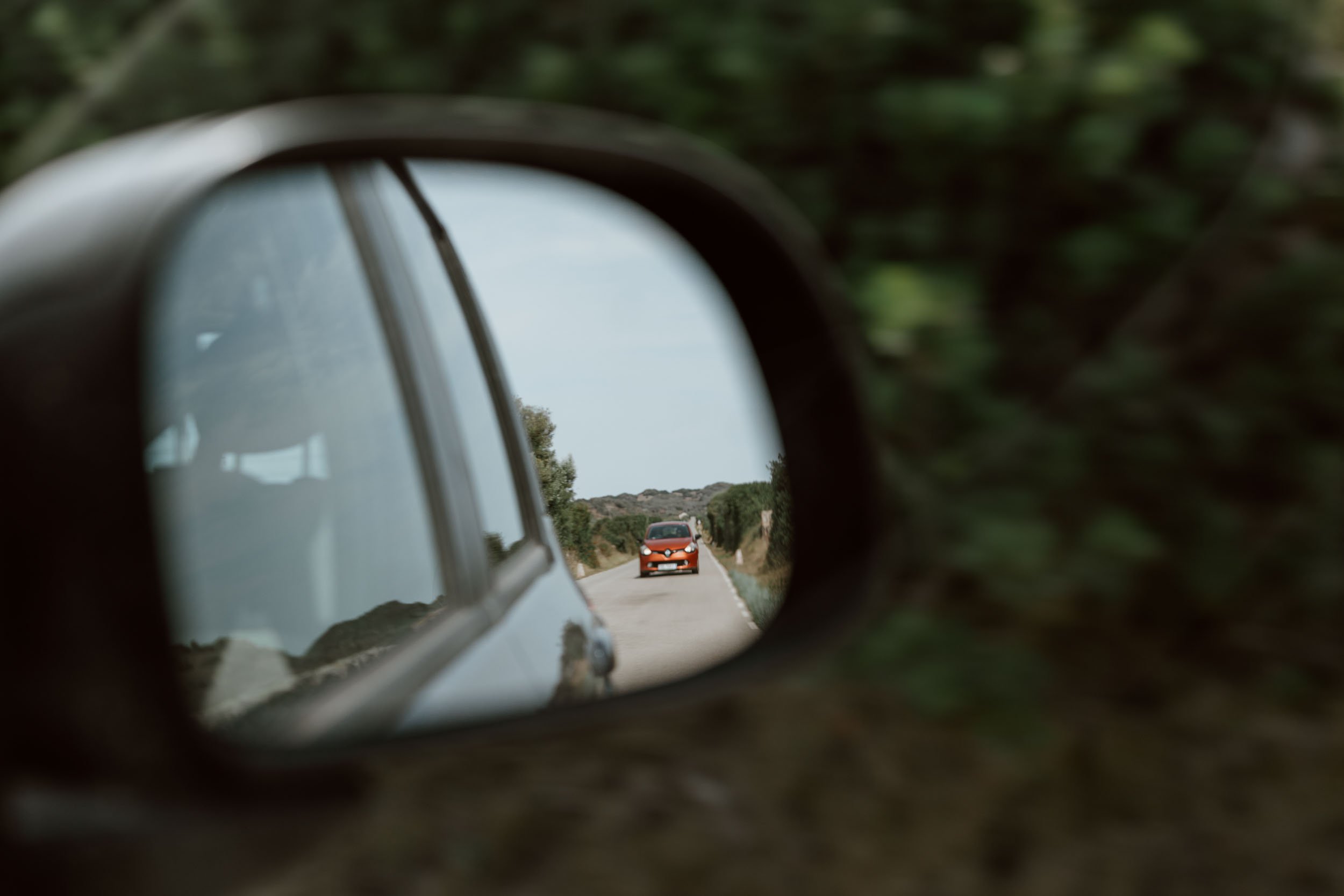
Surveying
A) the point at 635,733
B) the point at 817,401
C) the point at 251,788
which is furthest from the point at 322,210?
the point at 635,733

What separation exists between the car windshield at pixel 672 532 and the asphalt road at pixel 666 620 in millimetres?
62

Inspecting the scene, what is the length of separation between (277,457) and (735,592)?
0.93 m

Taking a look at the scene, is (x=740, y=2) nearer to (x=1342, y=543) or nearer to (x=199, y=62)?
(x=199, y=62)

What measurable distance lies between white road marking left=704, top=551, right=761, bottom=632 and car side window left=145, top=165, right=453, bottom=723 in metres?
0.48

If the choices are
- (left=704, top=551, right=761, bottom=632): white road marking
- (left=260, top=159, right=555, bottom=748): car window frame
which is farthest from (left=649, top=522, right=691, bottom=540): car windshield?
(left=260, top=159, right=555, bottom=748): car window frame

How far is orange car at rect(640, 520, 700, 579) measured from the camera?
62.0 inches

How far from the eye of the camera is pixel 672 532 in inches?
66.6

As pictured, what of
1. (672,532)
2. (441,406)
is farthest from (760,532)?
(441,406)

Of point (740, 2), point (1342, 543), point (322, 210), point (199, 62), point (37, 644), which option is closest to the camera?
point (37, 644)

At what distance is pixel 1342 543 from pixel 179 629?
8.60ft

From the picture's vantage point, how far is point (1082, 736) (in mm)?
2629

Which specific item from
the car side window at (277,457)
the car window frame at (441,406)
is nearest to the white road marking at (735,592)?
the car window frame at (441,406)

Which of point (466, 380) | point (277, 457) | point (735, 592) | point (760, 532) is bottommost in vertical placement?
point (735, 592)

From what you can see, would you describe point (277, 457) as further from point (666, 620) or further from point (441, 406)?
Answer: point (666, 620)
